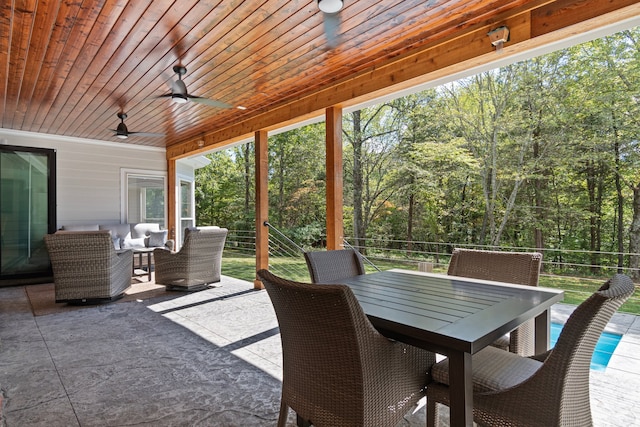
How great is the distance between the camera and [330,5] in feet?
8.00

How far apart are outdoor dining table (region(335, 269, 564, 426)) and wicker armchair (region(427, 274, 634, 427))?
14 centimetres

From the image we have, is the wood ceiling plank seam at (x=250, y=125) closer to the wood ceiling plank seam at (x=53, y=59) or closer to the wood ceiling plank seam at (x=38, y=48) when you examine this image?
the wood ceiling plank seam at (x=53, y=59)

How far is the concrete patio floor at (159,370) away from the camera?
1990mm

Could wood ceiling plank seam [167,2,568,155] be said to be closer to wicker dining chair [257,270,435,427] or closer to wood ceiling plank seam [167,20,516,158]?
wood ceiling plank seam [167,20,516,158]

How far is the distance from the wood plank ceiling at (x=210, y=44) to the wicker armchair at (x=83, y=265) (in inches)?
71.7

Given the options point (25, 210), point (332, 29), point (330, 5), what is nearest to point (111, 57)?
point (332, 29)

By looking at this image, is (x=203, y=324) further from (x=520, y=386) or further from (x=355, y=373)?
(x=520, y=386)

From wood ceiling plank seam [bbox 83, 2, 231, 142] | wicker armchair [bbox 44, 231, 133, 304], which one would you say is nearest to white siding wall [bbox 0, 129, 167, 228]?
wood ceiling plank seam [bbox 83, 2, 231, 142]

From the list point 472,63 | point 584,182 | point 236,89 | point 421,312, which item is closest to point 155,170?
point 236,89

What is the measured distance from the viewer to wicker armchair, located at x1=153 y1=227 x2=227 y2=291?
4.96 metres

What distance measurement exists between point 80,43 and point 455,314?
12.2ft

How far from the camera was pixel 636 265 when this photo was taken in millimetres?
7605

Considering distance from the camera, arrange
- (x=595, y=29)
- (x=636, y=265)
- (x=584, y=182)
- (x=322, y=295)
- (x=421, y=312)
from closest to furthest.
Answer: (x=322, y=295), (x=421, y=312), (x=595, y=29), (x=636, y=265), (x=584, y=182)

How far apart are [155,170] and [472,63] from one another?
7.07 meters
